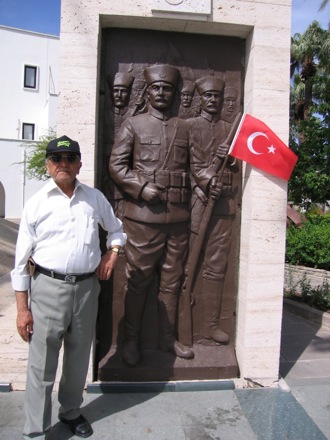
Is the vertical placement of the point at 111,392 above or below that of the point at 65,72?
below

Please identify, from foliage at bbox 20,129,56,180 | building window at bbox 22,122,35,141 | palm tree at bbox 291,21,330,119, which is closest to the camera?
palm tree at bbox 291,21,330,119

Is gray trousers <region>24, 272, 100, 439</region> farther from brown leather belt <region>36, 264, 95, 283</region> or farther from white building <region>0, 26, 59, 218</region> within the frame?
white building <region>0, 26, 59, 218</region>

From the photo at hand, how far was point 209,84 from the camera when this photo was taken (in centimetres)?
383

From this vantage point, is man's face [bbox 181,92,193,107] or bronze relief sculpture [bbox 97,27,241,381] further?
man's face [bbox 181,92,193,107]

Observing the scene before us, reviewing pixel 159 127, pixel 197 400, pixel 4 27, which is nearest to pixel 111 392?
pixel 197 400

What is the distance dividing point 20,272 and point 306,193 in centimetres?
961

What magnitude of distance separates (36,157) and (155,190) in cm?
2269

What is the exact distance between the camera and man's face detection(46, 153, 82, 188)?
2850 millimetres

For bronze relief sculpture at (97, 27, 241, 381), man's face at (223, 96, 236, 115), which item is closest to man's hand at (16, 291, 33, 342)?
bronze relief sculpture at (97, 27, 241, 381)

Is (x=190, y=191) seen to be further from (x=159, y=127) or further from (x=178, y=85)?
(x=178, y=85)

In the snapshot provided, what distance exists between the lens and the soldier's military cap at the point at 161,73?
374cm

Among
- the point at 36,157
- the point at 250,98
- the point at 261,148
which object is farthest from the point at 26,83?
the point at 261,148

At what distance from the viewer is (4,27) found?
99.0 ft

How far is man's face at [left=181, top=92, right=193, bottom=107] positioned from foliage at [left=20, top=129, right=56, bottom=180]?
21530 millimetres
